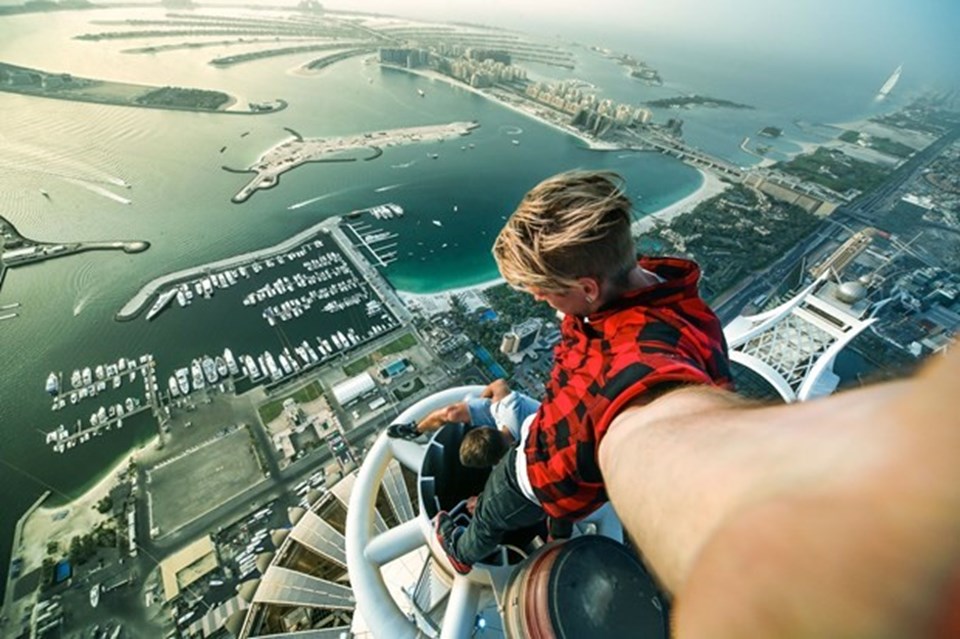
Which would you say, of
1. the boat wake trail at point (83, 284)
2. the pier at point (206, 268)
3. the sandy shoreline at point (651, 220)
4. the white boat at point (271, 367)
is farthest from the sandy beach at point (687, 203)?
the boat wake trail at point (83, 284)

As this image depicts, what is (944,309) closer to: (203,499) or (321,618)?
(321,618)

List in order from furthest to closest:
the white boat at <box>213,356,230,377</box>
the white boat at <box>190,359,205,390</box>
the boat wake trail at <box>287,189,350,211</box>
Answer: the boat wake trail at <box>287,189,350,211</box>, the white boat at <box>213,356,230,377</box>, the white boat at <box>190,359,205,390</box>

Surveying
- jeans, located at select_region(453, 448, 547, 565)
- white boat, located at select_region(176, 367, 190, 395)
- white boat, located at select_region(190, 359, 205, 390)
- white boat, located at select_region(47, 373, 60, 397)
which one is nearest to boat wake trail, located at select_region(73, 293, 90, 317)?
white boat, located at select_region(47, 373, 60, 397)

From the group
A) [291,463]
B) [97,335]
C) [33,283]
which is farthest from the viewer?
[33,283]

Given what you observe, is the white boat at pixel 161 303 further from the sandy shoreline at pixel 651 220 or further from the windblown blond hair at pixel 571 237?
the windblown blond hair at pixel 571 237

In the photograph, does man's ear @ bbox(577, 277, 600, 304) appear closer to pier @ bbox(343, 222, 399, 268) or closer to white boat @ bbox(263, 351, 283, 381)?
white boat @ bbox(263, 351, 283, 381)

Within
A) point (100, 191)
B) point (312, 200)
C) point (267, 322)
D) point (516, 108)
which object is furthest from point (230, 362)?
point (516, 108)

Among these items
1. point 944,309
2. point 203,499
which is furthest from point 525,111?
point 203,499
